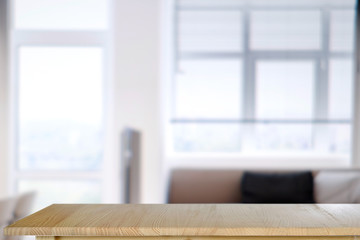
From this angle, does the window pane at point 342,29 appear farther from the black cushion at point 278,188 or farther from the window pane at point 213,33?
the black cushion at point 278,188

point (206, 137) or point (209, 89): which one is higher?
point (209, 89)

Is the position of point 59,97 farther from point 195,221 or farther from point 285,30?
point 195,221

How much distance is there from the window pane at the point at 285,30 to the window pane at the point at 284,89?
0.16m

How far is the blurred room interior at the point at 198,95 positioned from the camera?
3.30m

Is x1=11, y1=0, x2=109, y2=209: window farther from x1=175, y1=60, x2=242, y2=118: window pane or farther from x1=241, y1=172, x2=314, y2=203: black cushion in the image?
x1=241, y1=172, x2=314, y2=203: black cushion

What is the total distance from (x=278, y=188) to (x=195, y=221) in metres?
2.38

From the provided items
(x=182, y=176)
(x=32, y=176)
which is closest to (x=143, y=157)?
(x=182, y=176)

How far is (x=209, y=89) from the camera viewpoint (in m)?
3.43

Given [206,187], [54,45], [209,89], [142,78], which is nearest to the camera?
[142,78]

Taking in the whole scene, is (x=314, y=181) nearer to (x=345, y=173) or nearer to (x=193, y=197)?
(x=345, y=173)

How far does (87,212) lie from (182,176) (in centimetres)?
240

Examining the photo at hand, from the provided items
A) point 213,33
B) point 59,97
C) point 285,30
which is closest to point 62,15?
point 59,97

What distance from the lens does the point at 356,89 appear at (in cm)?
324

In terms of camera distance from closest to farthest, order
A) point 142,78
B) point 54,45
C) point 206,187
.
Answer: point 142,78, point 206,187, point 54,45
